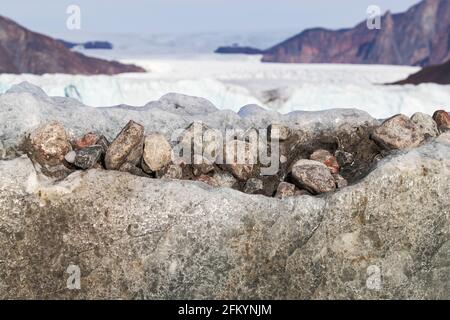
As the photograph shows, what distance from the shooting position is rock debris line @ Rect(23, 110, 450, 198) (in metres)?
5.35

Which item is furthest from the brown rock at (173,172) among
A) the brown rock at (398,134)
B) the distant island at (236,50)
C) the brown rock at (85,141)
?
the distant island at (236,50)

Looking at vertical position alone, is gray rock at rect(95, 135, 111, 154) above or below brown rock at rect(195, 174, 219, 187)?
above

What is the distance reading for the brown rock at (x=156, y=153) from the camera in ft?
18.2

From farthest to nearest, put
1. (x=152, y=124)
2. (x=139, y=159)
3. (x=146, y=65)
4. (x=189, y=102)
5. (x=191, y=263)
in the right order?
(x=146, y=65) < (x=189, y=102) < (x=152, y=124) < (x=139, y=159) < (x=191, y=263)

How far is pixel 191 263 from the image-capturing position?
197 inches

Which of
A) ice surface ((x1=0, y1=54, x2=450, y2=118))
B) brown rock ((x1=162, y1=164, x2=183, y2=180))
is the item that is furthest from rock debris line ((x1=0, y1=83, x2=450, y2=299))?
ice surface ((x1=0, y1=54, x2=450, y2=118))

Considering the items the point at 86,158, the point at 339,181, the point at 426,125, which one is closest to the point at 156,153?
the point at 86,158

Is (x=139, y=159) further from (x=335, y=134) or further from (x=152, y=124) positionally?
(x=335, y=134)

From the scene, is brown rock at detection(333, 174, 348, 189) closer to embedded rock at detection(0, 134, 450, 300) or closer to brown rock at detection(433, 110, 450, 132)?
embedded rock at detection(0, 134, 450, 300)

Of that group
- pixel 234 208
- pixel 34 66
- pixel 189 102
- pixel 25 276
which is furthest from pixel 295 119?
pixel 34 66

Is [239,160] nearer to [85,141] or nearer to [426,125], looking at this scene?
[85,141]

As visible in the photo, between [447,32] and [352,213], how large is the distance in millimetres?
203433

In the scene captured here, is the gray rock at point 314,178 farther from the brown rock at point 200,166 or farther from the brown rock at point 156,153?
the brown rock at point 156,153

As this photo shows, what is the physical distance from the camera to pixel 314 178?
550 centimetres
